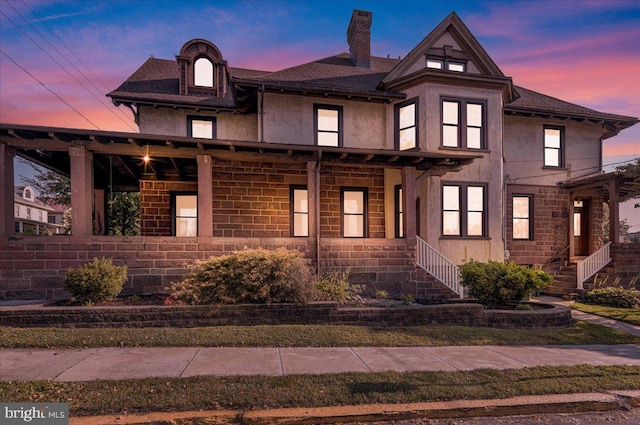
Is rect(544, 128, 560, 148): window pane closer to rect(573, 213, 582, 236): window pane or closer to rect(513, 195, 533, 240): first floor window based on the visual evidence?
rect(513, 195, 533, 240): first floor window

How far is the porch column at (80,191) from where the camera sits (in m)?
9.62

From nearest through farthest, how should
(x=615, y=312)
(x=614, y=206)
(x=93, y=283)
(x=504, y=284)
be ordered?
(x=93, y=283) → (x=504, y=284) → (x=615, y=312) → (x=614, y=206)

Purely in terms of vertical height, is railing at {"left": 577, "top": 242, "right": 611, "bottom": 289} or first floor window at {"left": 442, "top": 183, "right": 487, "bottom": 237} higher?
first floor window at {"left": 442, "top": 183, "right": 487, "bottom": 237}

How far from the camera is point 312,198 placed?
1118 centimetres

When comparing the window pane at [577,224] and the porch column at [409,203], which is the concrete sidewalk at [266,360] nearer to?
the porch column at [409,203]

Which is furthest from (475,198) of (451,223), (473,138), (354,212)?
(354,212)

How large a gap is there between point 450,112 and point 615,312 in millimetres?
8423

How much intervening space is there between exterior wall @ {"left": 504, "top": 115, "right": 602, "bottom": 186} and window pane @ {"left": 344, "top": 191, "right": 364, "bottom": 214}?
6.69 metres

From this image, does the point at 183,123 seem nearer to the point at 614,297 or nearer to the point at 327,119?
the point at 327,119

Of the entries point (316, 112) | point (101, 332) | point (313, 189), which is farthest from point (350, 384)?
point (316, 112)

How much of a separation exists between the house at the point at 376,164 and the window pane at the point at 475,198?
0.19 ft

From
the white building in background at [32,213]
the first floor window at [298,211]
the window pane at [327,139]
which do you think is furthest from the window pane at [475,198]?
the white building in background at [32,213]

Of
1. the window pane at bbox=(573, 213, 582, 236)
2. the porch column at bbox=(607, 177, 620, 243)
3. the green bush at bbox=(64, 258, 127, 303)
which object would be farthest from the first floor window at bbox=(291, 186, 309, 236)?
the window pane at bbox=(573, 213, 582, 236)

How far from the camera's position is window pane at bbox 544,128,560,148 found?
16609 mm
